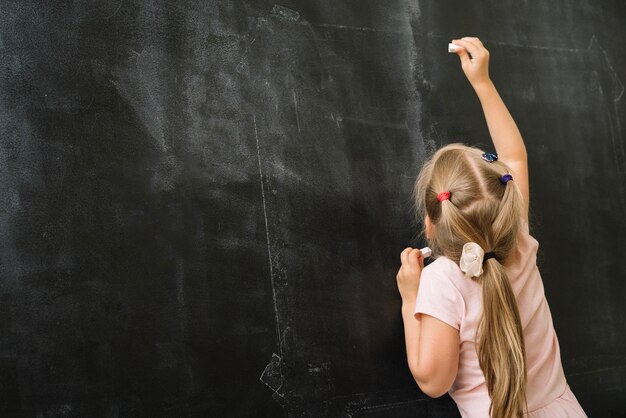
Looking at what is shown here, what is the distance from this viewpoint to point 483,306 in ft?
3.84

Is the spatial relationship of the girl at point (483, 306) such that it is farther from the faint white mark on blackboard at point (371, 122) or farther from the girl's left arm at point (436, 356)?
the faint white mark on blackboard at point (371, 122)

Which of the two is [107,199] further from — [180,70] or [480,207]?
[480,207]

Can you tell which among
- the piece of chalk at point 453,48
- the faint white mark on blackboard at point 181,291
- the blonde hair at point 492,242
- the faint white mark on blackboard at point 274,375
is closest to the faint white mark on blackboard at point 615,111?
the piece of chalk at point 453,48

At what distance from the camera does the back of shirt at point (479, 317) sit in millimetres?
1199

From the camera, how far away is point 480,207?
3.87 feet

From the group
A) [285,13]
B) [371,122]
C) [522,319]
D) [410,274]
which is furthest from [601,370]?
[285,13]

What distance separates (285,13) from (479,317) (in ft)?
2.97

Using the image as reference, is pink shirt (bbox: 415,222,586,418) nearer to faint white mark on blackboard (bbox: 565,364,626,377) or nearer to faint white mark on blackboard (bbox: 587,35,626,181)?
faint white mark on blackboard (bbox: 565,364,626,377)

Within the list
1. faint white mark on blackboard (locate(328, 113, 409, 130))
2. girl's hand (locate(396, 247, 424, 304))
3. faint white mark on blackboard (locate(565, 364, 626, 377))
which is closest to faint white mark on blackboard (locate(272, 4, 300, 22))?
faint white mark on blackboard (locate(328, 113, 409, 130))

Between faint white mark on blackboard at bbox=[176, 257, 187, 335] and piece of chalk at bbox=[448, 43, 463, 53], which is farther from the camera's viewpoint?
piece of chalk at bbox=[448, 43, 463, 53]

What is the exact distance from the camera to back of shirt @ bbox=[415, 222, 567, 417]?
1199 millimetres

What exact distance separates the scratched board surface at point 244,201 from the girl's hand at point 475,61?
174 mm

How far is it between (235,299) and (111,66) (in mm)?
618

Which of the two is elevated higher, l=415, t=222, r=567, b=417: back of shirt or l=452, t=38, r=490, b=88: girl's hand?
l=452, t=38, r=490, b=88: girl's hand
